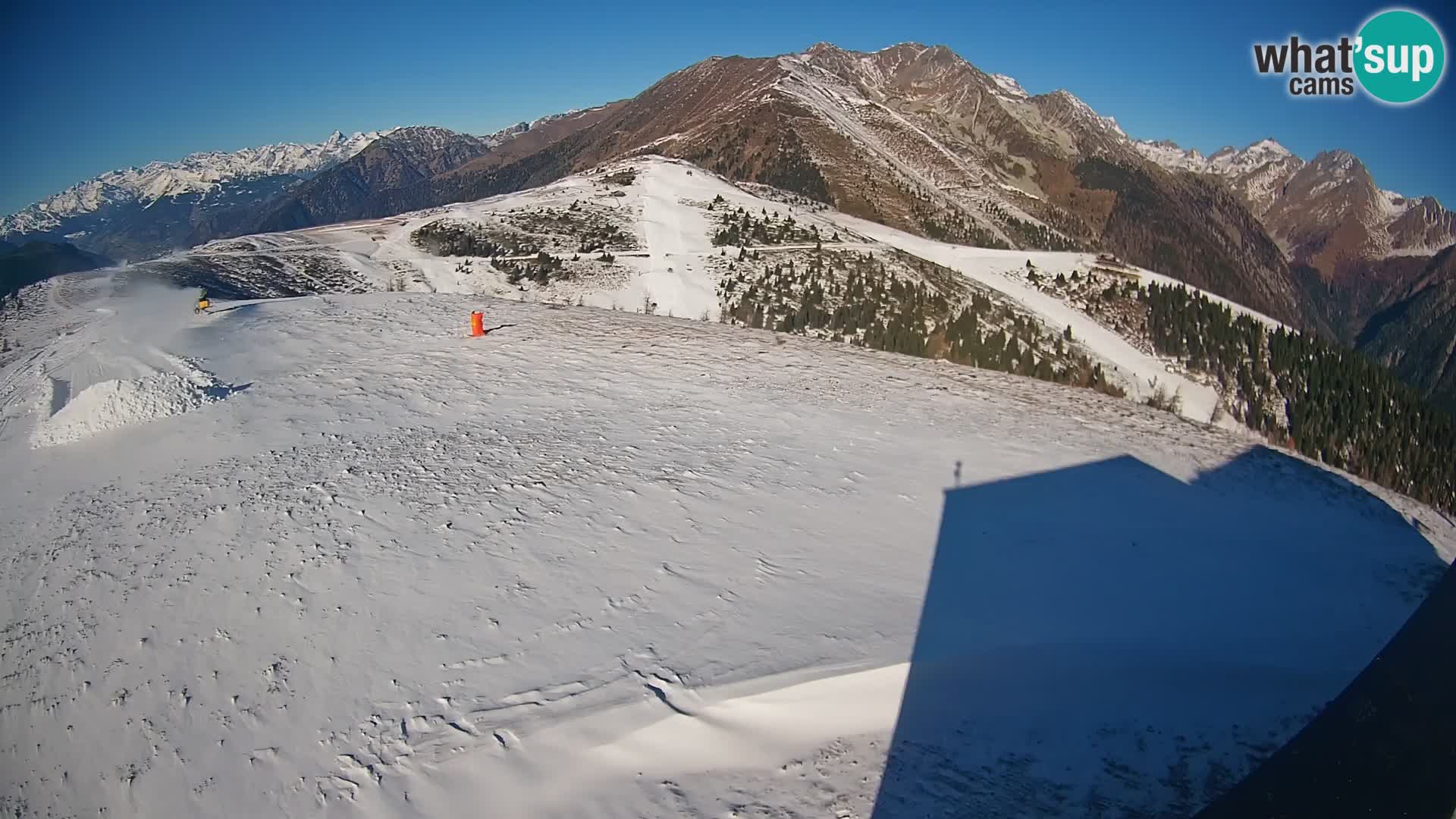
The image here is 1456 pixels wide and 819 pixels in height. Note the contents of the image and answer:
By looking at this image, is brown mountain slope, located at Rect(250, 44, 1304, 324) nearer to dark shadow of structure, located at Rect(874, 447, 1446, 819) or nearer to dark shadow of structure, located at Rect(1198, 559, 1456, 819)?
dark shadow of structure, located at Rect(874, 447, 1446, 819)

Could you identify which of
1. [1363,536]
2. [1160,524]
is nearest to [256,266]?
[1160,524]

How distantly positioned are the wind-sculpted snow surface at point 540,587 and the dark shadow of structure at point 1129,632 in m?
0.09

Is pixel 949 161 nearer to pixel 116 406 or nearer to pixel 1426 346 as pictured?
pixel 116 406

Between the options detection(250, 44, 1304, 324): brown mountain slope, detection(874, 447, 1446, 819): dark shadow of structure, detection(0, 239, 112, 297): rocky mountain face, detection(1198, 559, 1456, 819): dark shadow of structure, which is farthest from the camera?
detection(250, 44, 1304, 324): brown mountain slope

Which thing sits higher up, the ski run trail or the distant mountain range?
the distant mountain range

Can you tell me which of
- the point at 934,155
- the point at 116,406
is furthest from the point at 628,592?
the point at 934,155

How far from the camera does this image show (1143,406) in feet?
68.4

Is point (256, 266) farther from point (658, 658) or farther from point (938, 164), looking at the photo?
point (938, 164)

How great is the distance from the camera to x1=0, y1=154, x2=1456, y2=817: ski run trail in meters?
6.41

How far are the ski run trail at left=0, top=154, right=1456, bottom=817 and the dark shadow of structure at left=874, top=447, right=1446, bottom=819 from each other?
0.05 meters

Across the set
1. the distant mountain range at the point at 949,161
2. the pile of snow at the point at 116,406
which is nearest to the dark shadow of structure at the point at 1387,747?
the pile of snow at the point at 116,406

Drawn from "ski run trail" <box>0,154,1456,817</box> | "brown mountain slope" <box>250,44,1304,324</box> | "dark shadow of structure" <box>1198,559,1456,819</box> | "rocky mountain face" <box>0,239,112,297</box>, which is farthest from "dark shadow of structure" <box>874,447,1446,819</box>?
"rocky mountain face" <box>0,239,112,297</box>

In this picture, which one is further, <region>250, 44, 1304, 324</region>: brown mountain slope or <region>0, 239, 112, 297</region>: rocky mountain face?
<region>250, 44, 1304, 324</region>: brown mountain slope

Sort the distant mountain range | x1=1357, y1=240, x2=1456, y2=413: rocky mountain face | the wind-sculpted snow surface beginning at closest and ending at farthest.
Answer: the wind-sculpted snow surface < the distant mountain range < x1=1357, y1=240, x2=1456, y2=413: rocky mountain face
